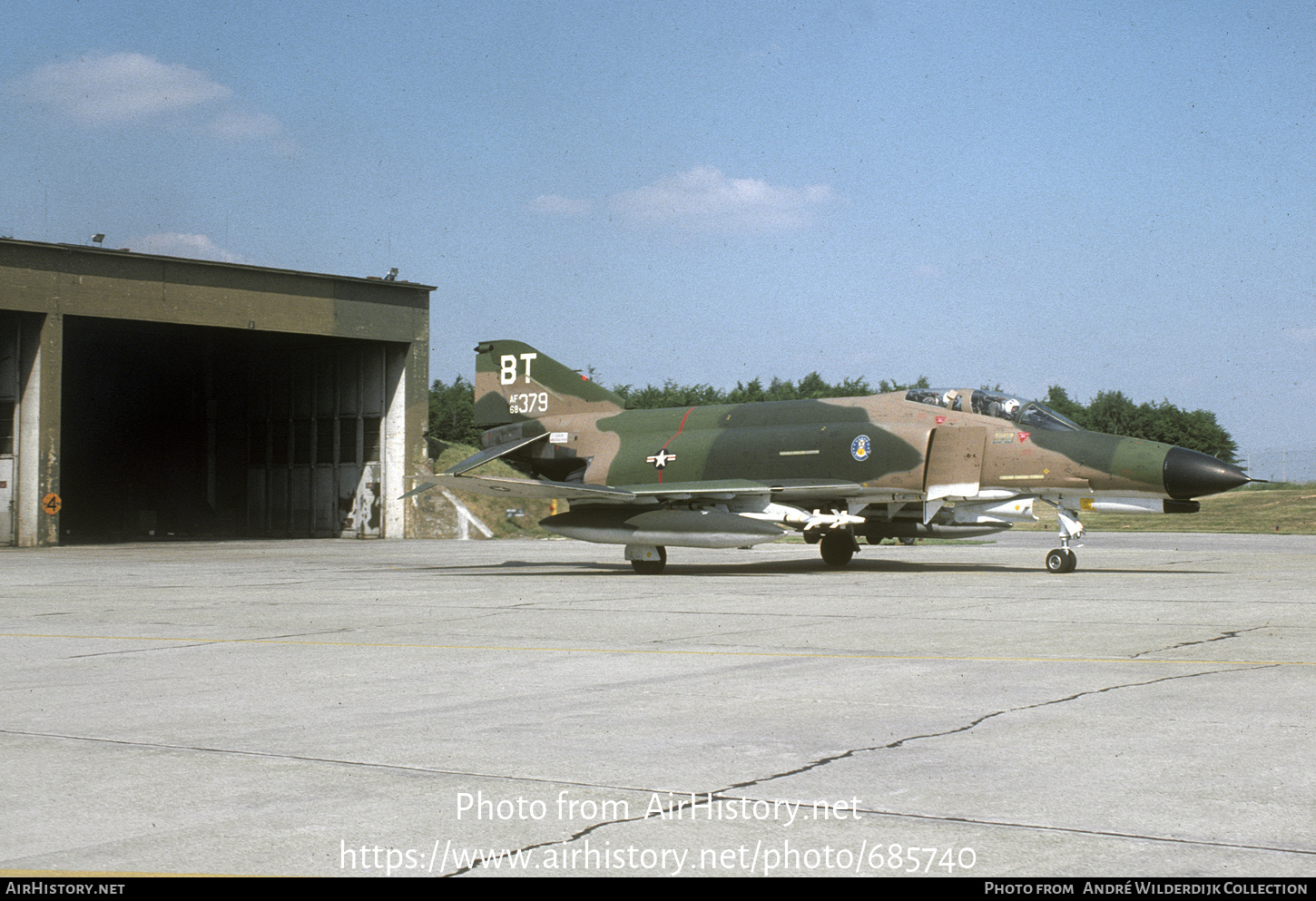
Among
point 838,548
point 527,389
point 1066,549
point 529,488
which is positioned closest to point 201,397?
point 527,389

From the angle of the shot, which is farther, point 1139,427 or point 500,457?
point 1139,427

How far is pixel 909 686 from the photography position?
24.4 ft

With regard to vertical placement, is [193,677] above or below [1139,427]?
below

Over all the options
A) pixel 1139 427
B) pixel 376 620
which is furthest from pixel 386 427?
pixel 1139 427

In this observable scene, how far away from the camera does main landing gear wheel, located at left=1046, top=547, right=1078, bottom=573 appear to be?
701 inches

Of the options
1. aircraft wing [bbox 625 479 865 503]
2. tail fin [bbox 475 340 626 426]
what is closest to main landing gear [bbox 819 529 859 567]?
aircraft wing [bbox 625 479 865 503]

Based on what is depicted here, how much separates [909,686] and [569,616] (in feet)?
18.1

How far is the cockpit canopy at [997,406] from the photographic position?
18.4 meters

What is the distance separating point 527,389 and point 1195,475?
1299 cm

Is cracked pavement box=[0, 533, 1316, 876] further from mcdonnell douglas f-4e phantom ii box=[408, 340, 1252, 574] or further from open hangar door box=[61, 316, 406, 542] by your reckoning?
open hangar door box=[61, 316, 406, 542]

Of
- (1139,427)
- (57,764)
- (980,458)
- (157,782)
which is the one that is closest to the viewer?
(157,782)

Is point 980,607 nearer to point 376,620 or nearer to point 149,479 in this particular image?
point 376,620

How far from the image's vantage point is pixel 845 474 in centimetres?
1947

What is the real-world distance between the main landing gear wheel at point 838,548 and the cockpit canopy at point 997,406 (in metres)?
2.76
